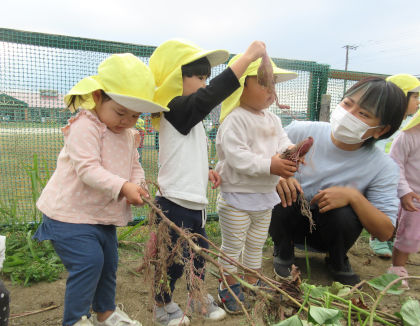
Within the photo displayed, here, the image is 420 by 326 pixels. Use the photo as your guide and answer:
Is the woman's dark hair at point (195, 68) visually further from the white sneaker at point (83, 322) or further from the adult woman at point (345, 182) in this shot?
the white sneaker at point (83, 322)

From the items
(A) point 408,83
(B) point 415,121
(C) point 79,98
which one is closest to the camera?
(C) point 79,98

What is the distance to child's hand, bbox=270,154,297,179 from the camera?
182 cm

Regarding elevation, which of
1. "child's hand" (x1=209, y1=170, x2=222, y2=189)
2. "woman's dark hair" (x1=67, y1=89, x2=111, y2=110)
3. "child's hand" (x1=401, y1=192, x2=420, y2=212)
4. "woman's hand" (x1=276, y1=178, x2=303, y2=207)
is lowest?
"child's hand" (x1=401, y1=192, x2=420, y2=212)

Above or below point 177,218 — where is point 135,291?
below

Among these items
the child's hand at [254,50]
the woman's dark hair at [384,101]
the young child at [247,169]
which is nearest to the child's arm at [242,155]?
the young child at [247,169]

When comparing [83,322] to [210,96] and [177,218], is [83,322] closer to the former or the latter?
[177,218]

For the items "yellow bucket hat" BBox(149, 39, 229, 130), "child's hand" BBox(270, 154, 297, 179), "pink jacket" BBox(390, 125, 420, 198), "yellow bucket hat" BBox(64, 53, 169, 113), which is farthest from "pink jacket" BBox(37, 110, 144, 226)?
"pink jacket" BBox(390, 125, 420, 198)

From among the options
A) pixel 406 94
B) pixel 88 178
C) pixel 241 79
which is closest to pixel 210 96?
pixel 241 79

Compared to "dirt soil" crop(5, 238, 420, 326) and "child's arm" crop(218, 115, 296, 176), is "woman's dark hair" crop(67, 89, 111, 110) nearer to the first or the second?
"child's arm" crop(218, 115, 296, 176)

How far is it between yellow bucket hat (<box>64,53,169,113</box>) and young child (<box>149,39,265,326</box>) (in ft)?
0.61

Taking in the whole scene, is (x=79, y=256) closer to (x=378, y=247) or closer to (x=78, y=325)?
(x=78, y=325)

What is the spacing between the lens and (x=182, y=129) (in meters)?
1.70

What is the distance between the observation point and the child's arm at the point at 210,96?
5.21ft

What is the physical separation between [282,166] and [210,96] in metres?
0.56
